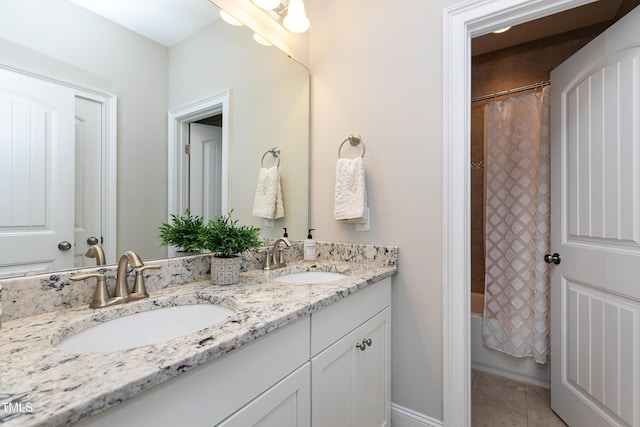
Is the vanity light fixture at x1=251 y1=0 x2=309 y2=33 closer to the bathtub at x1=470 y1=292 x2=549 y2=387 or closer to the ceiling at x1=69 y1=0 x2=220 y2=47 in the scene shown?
the ceiling at x1=69 y1=0 x2=220 y2=47

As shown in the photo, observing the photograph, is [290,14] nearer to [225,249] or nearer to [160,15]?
[160,15]

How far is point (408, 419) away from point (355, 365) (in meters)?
0.59

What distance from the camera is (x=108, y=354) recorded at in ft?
1.85

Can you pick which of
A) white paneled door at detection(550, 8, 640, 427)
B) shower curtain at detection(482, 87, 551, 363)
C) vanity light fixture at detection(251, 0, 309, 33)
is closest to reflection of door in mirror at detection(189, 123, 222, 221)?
vanity light fixture at detection(251, 0, 309, 33)

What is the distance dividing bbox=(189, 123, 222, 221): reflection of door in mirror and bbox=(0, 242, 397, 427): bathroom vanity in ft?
1.01

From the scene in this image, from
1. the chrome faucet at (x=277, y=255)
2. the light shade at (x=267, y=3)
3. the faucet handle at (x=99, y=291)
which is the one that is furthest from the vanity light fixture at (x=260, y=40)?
the faucet handle at (x=99, y=291)

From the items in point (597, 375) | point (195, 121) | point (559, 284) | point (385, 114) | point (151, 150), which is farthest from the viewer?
point (559, 284)

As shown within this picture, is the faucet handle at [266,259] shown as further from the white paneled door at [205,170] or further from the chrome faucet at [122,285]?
the chrome faucet at [122,285]

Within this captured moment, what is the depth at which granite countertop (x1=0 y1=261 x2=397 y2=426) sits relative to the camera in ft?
1.39

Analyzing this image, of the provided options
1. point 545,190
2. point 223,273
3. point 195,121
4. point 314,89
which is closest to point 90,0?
point 195,121

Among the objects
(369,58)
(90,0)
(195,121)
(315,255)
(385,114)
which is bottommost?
(315,255)

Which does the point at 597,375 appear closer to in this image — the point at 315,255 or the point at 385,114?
the point at 315,255

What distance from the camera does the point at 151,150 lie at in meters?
1.08

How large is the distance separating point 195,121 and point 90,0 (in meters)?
0.46
